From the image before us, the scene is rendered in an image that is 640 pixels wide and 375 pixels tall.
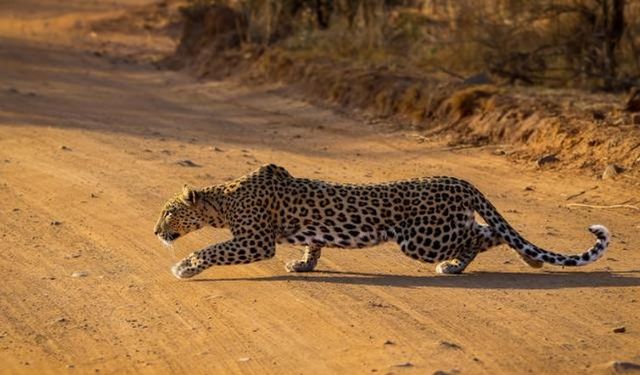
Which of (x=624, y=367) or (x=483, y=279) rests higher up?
(x=624, y=367)

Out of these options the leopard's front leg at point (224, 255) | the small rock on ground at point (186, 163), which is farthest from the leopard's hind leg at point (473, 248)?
the small rock on ground at point (186, 163)

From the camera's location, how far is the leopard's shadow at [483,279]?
8.75 metres

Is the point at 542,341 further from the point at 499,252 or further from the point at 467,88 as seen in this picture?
the point at 467,88

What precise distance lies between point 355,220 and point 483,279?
3.39 ft

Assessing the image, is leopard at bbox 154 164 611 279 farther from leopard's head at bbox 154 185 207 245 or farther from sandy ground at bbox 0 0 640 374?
sandy ground at bbox 0 0 640 374

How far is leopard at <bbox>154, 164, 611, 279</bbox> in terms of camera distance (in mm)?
8969

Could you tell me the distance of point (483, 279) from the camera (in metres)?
9.00

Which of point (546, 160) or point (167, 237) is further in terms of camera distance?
point (546, 160)

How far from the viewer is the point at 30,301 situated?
845cm

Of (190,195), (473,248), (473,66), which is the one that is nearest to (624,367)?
(473,248)

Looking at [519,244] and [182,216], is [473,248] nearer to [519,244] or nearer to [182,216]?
[519,244]

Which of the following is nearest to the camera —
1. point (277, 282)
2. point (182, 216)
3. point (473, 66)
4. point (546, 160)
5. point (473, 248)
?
point (277, 282)

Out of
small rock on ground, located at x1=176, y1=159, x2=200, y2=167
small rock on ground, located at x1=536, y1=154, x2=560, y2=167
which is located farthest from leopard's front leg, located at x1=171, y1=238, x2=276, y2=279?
small rock on ground, located at x1=536, y1=154, x2=560, y2=167

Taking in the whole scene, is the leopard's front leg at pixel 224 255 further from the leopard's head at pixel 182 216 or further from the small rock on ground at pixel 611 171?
the small rock on ground at pixel 611 171
